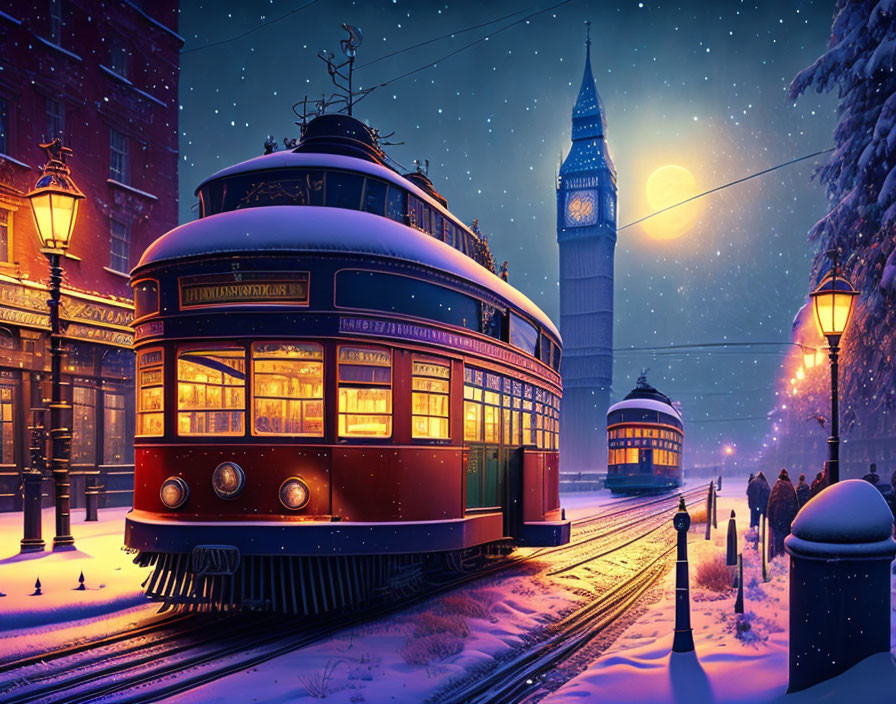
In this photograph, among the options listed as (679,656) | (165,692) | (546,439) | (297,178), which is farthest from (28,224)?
(679,656)

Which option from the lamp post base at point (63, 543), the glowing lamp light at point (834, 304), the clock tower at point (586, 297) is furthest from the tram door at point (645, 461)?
the clock tower at point (586, 297)

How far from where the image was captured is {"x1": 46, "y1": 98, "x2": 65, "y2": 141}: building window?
21.1 m

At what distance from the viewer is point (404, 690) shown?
6406 millimetres

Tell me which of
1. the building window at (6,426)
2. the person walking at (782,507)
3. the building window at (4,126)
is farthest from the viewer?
the building window at (4,126)

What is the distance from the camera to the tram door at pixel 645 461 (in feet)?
113

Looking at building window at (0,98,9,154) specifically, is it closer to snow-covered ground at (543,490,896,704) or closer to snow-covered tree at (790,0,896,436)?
snow-covered tree at (790,0,896,436)

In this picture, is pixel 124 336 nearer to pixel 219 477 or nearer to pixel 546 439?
pixel 546 439

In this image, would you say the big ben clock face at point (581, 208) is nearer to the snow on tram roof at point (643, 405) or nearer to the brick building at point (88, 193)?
the snow on tram roof at point (643, 405)

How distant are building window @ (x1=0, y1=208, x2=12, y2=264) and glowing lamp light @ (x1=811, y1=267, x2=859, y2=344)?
1830 centimetres

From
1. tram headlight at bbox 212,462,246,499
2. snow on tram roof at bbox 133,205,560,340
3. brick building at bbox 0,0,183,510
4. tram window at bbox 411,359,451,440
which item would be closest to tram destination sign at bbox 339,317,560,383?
tram window at bbox 411,359,451,440

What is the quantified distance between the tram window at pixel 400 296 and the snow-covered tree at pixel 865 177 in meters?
8.43

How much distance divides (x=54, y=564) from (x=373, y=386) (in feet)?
19.6

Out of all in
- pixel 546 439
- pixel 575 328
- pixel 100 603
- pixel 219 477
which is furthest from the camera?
pixel 575 328

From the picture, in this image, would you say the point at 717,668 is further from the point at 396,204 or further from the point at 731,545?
the point at 396,204
